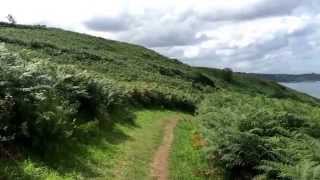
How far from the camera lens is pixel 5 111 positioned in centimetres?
1814

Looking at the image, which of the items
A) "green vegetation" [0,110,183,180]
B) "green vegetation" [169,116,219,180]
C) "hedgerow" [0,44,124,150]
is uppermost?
"hedgerow" [0,44,124,150]

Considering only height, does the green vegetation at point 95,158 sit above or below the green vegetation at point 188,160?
above

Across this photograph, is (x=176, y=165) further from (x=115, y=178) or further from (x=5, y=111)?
(x=5, y=111)

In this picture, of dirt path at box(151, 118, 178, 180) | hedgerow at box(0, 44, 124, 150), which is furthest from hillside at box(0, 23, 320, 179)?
dirt path at box(151, 118, 178, 180)

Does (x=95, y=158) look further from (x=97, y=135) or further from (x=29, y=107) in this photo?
(x=97, y=135)

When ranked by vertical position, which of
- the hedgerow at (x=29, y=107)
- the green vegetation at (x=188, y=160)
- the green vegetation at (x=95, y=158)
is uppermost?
the hedgerow at (x=29, y=107)

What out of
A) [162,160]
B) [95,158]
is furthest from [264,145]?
[95,158]

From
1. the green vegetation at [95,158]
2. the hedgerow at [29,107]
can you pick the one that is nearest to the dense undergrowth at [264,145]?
the green vegetation at [95,158]

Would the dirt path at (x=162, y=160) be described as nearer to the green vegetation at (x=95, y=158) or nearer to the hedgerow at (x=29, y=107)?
the green vegetation at (x=95, y=158)

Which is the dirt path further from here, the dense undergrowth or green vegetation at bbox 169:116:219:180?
the dense undergrowth

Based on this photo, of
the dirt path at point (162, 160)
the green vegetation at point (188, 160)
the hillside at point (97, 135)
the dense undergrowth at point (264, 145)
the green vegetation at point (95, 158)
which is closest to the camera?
the green vegetation at point (95, 158)

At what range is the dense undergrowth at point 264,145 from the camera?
18.1 m

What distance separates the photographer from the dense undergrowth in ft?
59.4

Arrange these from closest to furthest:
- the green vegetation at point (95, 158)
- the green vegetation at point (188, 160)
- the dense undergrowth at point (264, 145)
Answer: the green vegetation at point (95, 158) → the dense undergrowth at point (264, 145) → the green vegetation at point (188, 160)
